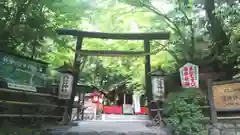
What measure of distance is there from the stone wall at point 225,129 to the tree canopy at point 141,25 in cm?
251

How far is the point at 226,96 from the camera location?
8.38 meters

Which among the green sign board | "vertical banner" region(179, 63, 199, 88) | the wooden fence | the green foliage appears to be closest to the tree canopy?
the green foliage

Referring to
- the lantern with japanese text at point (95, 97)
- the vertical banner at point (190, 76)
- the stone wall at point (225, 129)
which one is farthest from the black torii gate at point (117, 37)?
the lantern with japanese text at point (95, 97)

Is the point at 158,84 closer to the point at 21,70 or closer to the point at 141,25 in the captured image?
the point at 141,25

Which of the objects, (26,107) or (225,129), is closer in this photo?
(225,129)

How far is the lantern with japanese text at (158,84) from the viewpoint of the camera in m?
10.5

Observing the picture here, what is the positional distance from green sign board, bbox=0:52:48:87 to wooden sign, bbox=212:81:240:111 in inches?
265

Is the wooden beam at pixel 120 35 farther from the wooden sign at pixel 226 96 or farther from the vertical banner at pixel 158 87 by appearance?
the wooden sign at pixel 226 96

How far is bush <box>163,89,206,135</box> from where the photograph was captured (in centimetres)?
802

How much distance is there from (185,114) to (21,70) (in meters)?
5.95

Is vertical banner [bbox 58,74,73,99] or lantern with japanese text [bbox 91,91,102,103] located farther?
lantern with japanese text [bbox 91,91,102,103]

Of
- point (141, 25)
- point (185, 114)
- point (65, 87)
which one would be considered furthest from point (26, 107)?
point (141, 25)

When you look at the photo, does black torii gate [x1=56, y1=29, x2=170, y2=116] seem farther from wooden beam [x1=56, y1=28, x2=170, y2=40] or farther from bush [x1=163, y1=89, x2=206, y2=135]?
bush [x1=163, y1=89, x2=206, y2=135]

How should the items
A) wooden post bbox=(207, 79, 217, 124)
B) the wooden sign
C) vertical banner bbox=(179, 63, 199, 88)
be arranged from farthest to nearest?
1. vertical banner bbox=(179, 63, 199, 88)
2. wooden post bbox=(207, 79, 217, 124)
3. the wooden sign
